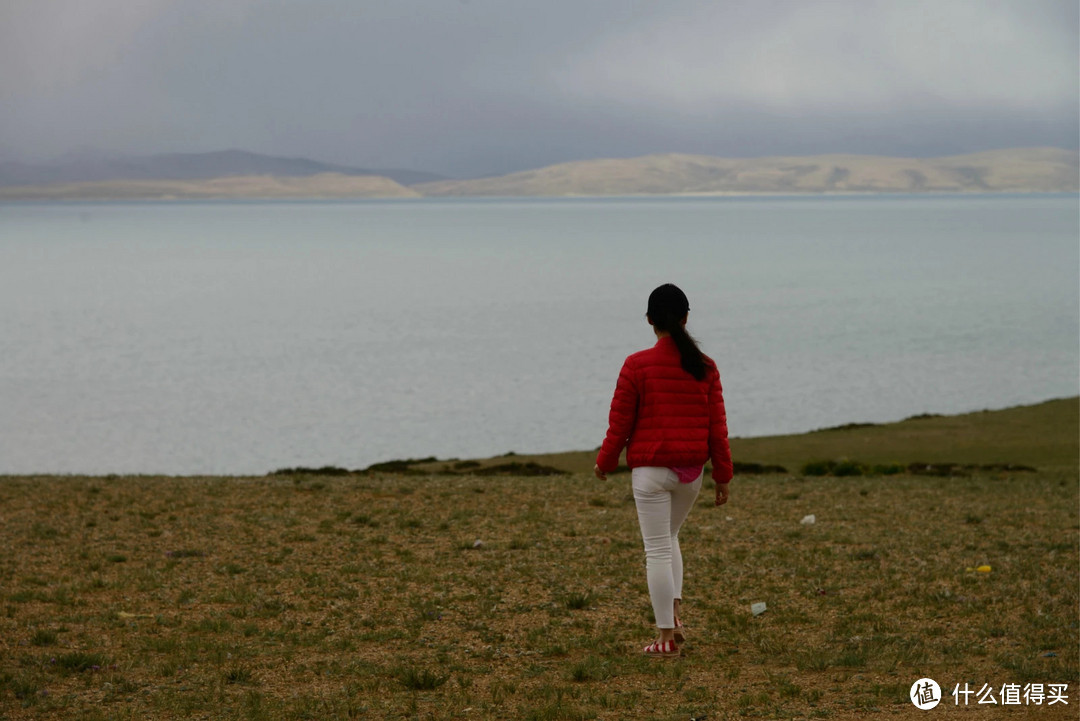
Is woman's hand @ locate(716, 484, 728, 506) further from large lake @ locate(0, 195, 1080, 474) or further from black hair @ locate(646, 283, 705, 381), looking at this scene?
large lake @ locate(0, 195, 1080, 474)

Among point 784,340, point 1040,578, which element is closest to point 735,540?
point 1040,578

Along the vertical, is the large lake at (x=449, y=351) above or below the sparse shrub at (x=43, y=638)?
above

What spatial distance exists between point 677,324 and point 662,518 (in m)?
1.39

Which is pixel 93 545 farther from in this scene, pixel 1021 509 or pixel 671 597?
pixel 1021 509

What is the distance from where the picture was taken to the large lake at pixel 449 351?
4181cm

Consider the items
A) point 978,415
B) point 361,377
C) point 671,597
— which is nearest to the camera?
point 671,597

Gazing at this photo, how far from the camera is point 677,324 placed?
7707 millimetres

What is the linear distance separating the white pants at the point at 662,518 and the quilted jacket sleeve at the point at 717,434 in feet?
0.57

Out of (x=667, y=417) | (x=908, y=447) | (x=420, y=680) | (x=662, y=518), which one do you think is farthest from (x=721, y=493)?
(x=908, y=447)

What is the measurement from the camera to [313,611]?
10.6m

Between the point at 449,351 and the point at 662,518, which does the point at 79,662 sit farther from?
the point at 449,351

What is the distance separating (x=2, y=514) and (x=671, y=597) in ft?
36.3

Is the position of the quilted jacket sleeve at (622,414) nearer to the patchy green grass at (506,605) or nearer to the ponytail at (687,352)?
the ponytail at (687,352)

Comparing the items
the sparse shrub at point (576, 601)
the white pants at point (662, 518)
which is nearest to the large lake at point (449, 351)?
the sparse shrub at point (576, 601)
